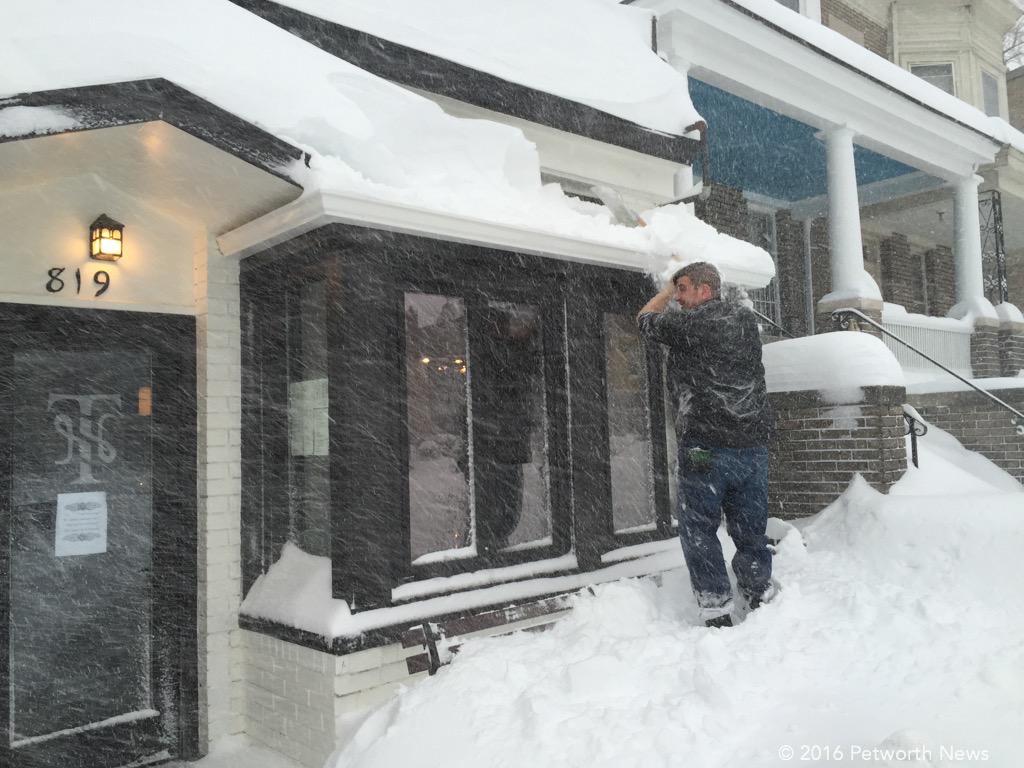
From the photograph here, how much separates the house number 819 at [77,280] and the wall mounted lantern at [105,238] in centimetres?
9

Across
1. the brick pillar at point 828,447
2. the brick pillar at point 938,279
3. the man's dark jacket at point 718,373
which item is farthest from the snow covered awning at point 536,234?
the brick pillar at point 938,279

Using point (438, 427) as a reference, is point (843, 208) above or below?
above

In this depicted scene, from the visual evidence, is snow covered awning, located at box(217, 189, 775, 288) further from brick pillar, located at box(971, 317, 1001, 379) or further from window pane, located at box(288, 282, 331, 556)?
brick pillar, located at box(971, 317, 1001, 379)

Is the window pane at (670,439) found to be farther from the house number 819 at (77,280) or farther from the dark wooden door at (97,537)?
the house number 819 at (77,280)

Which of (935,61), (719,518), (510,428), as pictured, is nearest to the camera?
(719,518)

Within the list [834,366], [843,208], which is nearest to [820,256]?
[843,208]

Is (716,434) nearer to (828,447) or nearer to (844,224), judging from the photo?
(828,447)

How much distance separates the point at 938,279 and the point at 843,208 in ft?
25.8

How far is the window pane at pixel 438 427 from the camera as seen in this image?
430cm

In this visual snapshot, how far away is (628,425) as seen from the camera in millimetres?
5473

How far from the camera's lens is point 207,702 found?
4348mm

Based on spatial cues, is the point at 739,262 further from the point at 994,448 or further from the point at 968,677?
the point at 994,448

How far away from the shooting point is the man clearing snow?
423 centimetres

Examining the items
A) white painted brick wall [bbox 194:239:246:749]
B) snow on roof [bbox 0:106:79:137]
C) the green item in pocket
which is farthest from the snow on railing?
snow on roof [bbox 0:106:79:137]
